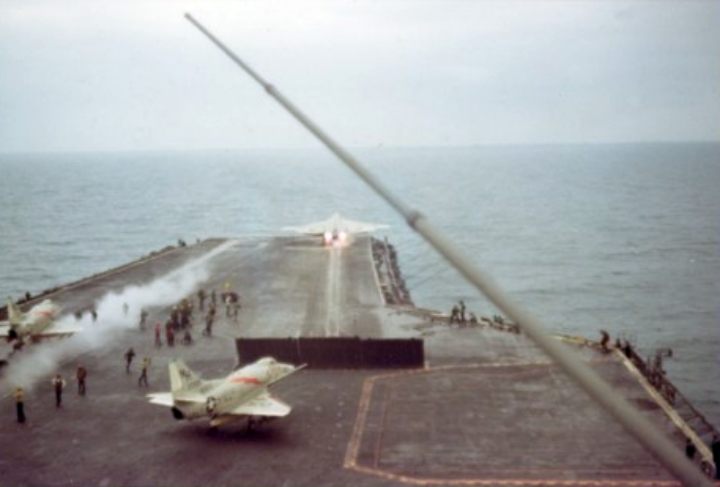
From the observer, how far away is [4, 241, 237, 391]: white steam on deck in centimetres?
4109

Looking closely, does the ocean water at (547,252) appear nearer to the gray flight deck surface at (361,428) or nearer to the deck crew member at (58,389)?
the gray flight deck surface at (361,428)

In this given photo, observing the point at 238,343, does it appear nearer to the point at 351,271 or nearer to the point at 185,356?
the point at 185,356

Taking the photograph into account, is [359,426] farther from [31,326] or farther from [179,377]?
[31,326]

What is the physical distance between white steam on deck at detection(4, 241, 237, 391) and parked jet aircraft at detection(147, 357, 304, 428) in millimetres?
12763

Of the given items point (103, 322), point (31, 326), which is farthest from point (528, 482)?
point (103, 322)

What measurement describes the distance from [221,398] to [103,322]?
25.4m

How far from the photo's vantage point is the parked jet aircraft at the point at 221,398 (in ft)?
97.7

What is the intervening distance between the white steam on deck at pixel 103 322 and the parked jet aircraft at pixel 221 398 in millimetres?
12763

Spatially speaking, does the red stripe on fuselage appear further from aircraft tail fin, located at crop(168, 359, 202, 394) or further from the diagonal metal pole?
the diagonal metal pole

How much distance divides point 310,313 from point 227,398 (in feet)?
79.7

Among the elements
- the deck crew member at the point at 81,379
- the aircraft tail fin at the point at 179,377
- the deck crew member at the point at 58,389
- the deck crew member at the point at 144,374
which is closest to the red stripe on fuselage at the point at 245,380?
the aircraft tail fin at the point at 179,377

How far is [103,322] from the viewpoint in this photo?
5197cm

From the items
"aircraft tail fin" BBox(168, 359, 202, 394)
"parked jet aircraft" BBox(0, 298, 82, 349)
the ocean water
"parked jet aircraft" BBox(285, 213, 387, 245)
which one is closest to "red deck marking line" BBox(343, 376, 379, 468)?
"aircraft tail fin" BBox(168, 359, 202, 394)

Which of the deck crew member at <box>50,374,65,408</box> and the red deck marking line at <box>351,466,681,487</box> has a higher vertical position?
the deck crew member at <box>50,374,65,408</box>
